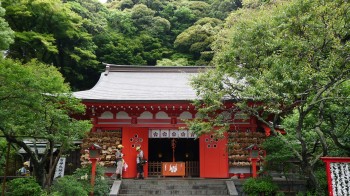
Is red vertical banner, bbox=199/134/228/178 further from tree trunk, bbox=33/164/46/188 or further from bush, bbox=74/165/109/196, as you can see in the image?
tree trunk, bbox=33/164/46/188

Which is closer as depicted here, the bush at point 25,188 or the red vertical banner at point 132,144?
the bush at point 25,188

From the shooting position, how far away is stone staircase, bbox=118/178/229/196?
11984mm

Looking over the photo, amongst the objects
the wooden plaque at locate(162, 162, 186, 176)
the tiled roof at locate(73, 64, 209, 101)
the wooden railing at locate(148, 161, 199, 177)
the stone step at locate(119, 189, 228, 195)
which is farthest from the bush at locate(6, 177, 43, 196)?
the wooden railing at locate(148, 161, 199, 177)

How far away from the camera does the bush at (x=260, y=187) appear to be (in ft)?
34.5

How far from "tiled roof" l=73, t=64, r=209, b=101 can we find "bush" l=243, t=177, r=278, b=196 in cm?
430

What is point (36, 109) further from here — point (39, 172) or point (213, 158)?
point (213, 158)

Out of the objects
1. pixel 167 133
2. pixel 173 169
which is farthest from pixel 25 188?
pixel 167 133

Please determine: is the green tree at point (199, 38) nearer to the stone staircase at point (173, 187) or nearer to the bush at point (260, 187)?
the stone staircase at point (173, 187)

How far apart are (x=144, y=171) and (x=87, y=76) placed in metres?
17.9

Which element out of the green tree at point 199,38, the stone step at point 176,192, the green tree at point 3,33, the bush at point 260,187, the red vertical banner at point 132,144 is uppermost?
the green tree at point 199,38

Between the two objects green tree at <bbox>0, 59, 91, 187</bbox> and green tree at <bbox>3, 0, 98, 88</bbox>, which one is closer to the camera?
green tree at <bbox>0, 59, 91, 187</bbox>

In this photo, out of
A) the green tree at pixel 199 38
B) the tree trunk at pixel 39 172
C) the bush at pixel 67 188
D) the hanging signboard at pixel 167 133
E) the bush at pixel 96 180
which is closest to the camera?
the bush at pixel 67 188

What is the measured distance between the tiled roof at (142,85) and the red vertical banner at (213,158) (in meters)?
2.25

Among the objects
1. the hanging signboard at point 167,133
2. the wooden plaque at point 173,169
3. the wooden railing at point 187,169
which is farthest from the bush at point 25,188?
the hanging signboard at point 167,133
